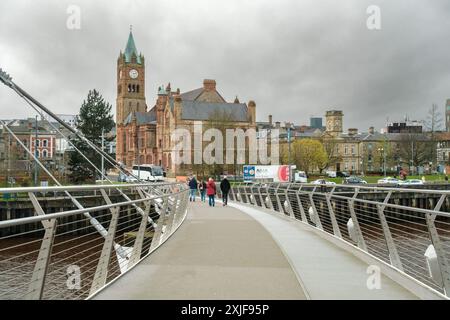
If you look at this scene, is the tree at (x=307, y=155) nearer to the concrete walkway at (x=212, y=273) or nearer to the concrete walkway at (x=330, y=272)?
the concrete walkway at (x=330, y=272)

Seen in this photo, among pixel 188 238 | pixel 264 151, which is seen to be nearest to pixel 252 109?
pixel 264 151

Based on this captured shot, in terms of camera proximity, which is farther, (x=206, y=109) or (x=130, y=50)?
(x=130, y=50)

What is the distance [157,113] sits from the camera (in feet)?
351

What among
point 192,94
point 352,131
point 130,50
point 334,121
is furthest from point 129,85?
point 352,131

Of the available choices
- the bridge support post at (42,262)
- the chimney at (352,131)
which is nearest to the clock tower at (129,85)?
the chimney at (352,131)

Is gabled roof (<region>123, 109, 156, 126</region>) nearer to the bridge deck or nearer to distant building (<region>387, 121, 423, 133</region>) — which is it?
distant building (<region>387, 121, 423, 133</region>)

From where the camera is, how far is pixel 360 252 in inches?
337

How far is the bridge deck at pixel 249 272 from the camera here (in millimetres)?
5703

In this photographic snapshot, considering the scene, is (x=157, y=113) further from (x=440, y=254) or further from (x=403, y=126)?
(x=440, y=254)

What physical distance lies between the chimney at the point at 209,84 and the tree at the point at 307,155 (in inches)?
1048

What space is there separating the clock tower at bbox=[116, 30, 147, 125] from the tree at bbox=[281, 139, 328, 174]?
46.1 meters

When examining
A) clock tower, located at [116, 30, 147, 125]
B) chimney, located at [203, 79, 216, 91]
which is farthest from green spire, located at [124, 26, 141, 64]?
chimney, located at [203, 79, 216, 91]

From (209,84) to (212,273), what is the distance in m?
108

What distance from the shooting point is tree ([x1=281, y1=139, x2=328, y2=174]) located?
9006 centimetres
